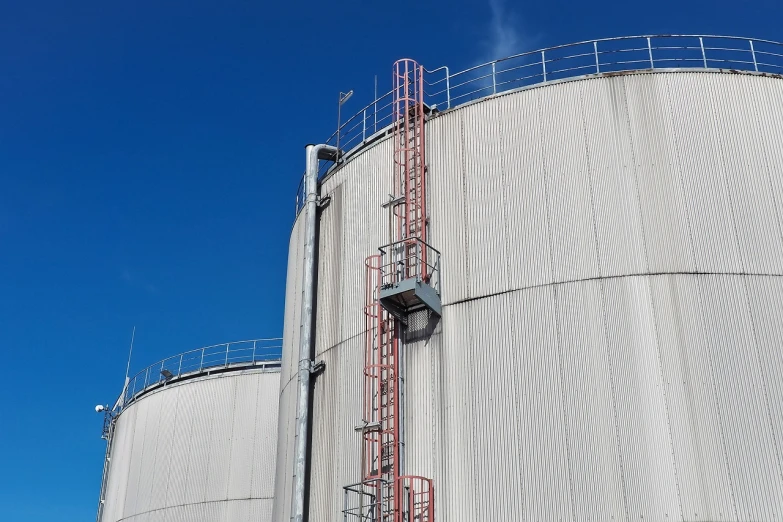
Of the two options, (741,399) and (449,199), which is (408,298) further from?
(741,399)

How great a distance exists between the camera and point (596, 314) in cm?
1702

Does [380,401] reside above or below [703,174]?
below

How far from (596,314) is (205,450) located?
802 inches

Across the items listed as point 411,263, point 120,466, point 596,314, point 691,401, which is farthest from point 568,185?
point 120,466

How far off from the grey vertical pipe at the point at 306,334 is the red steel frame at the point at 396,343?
2161mm

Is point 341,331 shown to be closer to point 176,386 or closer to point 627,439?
point 627,439

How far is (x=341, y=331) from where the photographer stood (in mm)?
20641

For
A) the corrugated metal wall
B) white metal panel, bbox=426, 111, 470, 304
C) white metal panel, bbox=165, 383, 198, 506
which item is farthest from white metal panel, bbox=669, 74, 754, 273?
white metal panel, bbox=165, 383, 198, 506

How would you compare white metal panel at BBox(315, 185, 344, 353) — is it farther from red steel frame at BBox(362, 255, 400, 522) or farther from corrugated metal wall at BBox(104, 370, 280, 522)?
corrugated metal wall at BBox(104, 370, 280, 522)

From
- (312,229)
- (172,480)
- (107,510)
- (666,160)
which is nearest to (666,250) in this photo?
(666,160)

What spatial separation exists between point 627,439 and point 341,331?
7506 mm

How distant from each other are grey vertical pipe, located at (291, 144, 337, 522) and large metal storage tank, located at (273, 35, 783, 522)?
1.28 feet

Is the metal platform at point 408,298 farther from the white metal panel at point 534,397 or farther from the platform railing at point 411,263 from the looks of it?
the white metal panel at point 534,397

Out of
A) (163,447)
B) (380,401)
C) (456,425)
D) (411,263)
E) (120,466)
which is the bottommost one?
(456,425)
